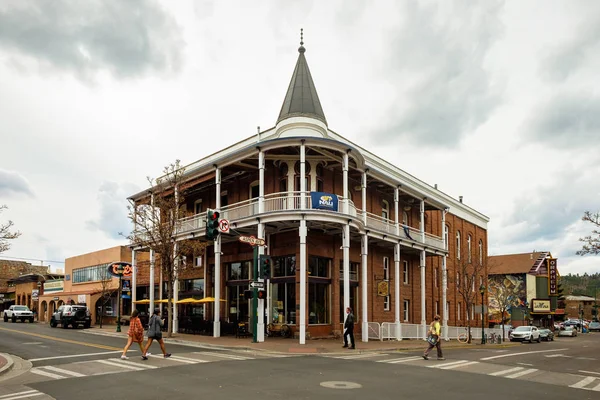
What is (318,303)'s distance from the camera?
2830 cm

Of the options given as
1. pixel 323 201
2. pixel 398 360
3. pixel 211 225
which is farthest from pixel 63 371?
pixel 323 201

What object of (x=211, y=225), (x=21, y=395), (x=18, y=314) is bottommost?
(x=18, y=314)

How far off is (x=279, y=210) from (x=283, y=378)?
41.9 ft

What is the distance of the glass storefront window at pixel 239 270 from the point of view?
99.8ft

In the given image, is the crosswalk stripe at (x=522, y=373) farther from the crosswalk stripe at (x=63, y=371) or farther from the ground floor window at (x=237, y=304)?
the ground floor window at (x=237, y=304)

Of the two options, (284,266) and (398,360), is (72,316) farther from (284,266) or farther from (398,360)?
(398,360)

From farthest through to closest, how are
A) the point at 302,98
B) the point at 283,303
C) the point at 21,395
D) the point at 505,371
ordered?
the point at 302,98
the point at 283,303
the point at 505,371
the point at 21,395

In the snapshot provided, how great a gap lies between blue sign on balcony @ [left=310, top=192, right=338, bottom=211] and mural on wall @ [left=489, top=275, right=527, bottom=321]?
4664 cm

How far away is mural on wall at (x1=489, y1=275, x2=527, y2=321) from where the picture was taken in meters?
66.4

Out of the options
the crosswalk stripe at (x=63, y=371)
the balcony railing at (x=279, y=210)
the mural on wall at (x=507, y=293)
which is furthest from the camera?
the mural on wall at (x=507, y=293)

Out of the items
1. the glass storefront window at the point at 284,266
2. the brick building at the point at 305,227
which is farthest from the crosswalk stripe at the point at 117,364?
the glass storefront window at the point at 284,266

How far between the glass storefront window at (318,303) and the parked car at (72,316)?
17.5 metres

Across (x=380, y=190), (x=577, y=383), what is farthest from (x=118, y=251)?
(x=577, y=383)

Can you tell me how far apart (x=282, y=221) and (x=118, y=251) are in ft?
79.5
